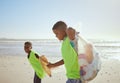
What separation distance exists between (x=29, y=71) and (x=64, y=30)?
756 centimetres

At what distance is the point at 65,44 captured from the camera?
4637 mm

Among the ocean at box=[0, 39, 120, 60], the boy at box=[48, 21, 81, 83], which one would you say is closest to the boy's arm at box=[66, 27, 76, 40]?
the boy at box=[48, 21, 81, 83]

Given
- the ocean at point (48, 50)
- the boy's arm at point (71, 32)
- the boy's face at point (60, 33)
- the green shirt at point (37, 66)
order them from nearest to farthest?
the boy's arm at point (71, 32)
the boy's face at point (60, 33)
the green shirt at point (37, 66)
the ocean at point (48, 50)

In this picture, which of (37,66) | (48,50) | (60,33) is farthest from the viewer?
(48,50)

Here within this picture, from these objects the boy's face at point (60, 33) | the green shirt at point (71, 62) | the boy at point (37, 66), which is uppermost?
the boy's face at point (60, 33)

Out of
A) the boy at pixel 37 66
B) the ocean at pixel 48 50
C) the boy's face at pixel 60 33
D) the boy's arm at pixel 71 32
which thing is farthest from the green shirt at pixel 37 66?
the ocean at pixel 48 50

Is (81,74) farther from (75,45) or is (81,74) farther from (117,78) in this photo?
(117,78)

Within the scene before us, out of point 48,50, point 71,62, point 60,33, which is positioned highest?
point 60,33

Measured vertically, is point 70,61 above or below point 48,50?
above

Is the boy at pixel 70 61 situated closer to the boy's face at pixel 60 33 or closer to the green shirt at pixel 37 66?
the boy's face at pixel 60 33

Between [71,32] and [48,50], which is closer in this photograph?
[71,32]

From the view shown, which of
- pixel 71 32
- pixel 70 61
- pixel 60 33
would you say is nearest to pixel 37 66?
pixel 60 33

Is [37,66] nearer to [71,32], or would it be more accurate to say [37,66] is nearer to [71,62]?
[71,62]

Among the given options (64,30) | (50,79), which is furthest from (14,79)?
(64,30)
